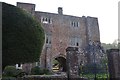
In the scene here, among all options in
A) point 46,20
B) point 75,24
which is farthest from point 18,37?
point 75,24

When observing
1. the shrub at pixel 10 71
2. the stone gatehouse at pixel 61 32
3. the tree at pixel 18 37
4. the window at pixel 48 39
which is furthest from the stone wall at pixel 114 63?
the window at pixel 48 39

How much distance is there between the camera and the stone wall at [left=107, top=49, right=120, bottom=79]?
15.9m

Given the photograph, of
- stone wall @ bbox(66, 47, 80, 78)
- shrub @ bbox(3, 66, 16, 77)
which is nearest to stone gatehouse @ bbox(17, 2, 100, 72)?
shrub @ bbox(3, 66, 16, 77)

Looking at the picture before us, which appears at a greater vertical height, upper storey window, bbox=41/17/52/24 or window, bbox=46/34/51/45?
upper storey window, bbox=41/17/52/24

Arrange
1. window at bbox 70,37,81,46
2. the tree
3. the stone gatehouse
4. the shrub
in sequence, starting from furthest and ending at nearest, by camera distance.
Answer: window at bbox 70,37,81,46
the stone gatehouse
the shrub
the tree

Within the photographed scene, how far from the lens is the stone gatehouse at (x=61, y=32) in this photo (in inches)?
1331

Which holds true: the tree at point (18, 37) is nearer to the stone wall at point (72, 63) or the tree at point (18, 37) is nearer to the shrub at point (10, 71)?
the stone wall at point (72, 63)

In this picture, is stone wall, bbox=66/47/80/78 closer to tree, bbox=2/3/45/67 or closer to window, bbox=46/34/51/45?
tree, bbox=2/3/45/67

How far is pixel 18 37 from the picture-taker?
13.4 meters

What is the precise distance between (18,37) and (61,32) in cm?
2321

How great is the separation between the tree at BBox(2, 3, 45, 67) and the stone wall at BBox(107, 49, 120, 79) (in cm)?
560

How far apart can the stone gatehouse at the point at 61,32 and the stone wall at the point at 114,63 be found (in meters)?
17.6

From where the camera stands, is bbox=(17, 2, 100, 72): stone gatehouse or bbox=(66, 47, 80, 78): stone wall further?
bbox=(17, 2, 100, 72): stone gatehouse

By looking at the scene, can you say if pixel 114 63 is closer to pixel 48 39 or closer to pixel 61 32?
pixel 48 39
